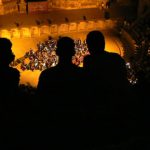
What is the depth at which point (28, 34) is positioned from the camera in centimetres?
2281

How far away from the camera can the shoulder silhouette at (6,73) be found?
846 cm

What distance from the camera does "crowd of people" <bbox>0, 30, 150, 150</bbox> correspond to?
307 inches

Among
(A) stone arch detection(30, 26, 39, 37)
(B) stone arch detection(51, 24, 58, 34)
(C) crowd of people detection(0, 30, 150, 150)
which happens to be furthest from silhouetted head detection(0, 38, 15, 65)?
(B) stone arch detection(51, 24, 58, 34)

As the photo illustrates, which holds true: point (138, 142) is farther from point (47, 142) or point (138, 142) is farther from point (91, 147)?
point (47, 142)

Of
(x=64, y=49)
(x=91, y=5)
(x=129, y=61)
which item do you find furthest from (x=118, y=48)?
(x=64, y=49)

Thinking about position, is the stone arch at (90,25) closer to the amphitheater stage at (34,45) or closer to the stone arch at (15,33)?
the amphitheater stage at (34,45)

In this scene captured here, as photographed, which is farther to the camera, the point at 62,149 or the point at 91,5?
the point at 91,5

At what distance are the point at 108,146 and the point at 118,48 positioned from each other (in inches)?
595

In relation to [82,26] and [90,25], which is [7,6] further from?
[90,25]

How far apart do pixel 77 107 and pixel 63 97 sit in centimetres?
35

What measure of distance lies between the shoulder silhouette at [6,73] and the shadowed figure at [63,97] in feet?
1.81

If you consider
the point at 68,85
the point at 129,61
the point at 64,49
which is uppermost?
the point at 64,49

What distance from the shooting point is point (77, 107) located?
319 inches

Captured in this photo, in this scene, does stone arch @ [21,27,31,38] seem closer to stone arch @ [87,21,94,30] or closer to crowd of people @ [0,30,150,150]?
stone arch @ [87,21,94,30]
